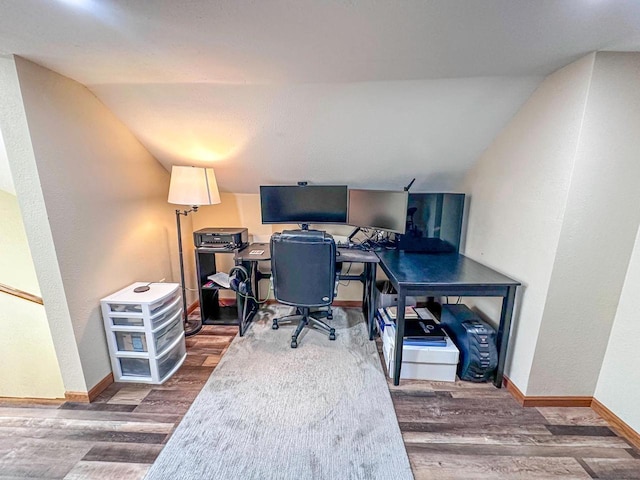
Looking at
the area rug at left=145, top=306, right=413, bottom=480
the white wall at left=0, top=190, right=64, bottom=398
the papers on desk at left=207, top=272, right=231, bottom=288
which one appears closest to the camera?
the area rug at left=145, top=306, right=413, bottom=480

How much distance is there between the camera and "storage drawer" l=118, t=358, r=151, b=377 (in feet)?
5.98

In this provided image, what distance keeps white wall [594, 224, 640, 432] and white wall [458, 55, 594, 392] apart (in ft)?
1.38

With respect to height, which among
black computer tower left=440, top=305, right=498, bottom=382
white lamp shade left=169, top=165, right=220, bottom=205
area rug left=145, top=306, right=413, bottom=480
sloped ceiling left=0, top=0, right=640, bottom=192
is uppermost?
sloped ceiling left=0, top=0, right=640, bottom=192

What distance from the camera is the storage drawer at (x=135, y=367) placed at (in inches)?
71.7

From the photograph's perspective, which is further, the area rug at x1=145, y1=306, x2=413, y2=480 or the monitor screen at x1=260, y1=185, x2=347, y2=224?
the monitor screen at x1=260, y1=185, x2=347, y2=224

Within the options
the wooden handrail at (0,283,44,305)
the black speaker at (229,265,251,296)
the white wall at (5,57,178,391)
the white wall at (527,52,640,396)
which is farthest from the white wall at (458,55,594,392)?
the wooden handrail at (0,283,44,305)

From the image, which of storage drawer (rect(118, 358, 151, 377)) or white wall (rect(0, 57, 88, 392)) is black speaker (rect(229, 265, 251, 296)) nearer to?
storage drawer (rect(118, 358, 151, 377))

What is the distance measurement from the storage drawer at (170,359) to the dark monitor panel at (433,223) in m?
2.05

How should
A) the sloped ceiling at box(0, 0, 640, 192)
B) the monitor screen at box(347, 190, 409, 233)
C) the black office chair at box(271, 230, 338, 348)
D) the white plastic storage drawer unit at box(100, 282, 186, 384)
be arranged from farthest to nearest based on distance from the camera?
the monitor screen at box(347, 190, 409, 233)
the black office chair at box(271, 230, 338, 348)
the white plastic storage drawer unit at box(100, 282, 186, 384)
the sloped ceiling at box(0, 0, 640, 192)

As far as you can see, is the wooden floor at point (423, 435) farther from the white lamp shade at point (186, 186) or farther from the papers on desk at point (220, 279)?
the white lamp shade at point (186, 186)

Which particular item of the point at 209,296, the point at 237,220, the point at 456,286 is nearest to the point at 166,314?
the point at 209,296

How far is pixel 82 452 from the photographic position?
1.34 meters

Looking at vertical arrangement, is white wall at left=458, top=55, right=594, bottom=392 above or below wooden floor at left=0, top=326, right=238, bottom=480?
above

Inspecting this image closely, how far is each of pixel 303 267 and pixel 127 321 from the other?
1243 millimetres
